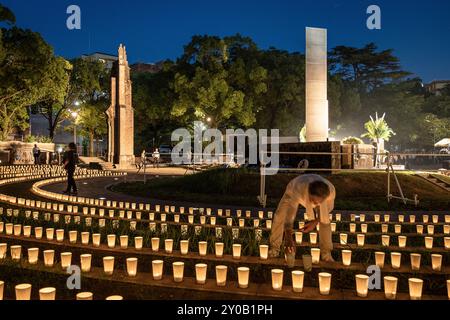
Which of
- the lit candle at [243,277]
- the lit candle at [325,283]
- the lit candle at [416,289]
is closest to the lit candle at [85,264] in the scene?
the lit candle at [243,277]

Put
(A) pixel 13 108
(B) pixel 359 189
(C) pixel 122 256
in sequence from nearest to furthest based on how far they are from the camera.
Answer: (C) pixel 122 256 → (B) pixel 359 189 → (A) pixel 13 108

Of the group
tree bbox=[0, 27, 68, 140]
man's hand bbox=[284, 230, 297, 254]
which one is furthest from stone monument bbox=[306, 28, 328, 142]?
tree bbox=[0, 27, 68, 140]

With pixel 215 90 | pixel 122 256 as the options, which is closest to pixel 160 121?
pixel 215 90

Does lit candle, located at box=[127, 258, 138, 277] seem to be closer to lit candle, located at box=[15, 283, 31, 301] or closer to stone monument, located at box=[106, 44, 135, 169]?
lit candle, located at box=[15, 283, 31, 301]

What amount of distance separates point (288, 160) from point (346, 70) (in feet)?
118

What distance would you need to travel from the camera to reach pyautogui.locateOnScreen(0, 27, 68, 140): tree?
2677 cm

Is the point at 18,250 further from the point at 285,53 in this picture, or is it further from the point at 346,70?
the point at 346,70

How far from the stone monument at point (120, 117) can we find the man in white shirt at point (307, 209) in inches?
935

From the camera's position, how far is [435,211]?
31.9 feet

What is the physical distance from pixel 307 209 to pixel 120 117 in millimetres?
24868

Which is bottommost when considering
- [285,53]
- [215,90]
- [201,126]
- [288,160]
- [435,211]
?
[435,211]

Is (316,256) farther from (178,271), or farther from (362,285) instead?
(178,271)

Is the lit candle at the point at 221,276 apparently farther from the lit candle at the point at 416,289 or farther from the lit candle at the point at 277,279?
the lit candle at the point at 416,289

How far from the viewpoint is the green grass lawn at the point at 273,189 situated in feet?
35.3
